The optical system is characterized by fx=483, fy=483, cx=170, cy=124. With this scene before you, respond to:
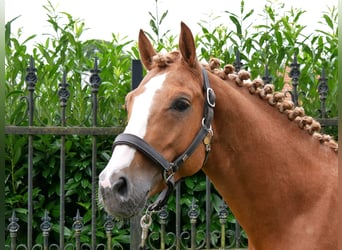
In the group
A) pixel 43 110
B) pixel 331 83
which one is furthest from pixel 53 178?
pixel 331 83

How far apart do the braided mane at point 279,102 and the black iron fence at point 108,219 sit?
152cm

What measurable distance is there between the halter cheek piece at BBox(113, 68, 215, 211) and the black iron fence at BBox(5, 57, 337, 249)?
163 centimetres

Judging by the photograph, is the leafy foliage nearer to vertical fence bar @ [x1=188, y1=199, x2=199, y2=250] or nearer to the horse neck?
vertical fence bar @ [x1=188, y1=199, x2=199, y2=250]

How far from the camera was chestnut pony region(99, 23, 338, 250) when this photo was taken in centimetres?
236

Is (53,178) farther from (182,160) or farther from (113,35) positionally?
(182,160)

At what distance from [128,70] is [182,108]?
2.46 m

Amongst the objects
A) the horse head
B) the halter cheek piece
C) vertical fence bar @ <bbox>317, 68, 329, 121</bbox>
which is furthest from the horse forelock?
vertical fence bar @ <bbox>317, 68, 329, 121</bbox>

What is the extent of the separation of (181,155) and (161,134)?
168 millimetres

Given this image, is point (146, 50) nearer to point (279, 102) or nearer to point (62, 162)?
point (279, 102)

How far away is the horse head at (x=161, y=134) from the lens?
2215 mm

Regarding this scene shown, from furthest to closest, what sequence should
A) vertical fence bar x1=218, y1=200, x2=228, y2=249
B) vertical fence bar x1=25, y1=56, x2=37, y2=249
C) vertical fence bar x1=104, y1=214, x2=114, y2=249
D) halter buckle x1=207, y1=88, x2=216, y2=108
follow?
vertical fence bar x1=218, y1=200, x2=228, y2=249
vertical fence bar x1=104, y1=214, x2=114, y2=249
vertical fence bar x1=25, y1=56, x2=37, y2=249
halter buckle x1=207, y1=88, x2=216, y2=108

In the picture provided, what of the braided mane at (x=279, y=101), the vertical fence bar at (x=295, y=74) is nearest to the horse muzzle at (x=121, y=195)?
the braided mane at (x=279, y=101)

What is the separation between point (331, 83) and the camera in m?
4.68

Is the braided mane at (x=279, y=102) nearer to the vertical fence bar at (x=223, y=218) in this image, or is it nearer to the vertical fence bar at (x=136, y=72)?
the vertical fence bar at (x=136, y=72)
